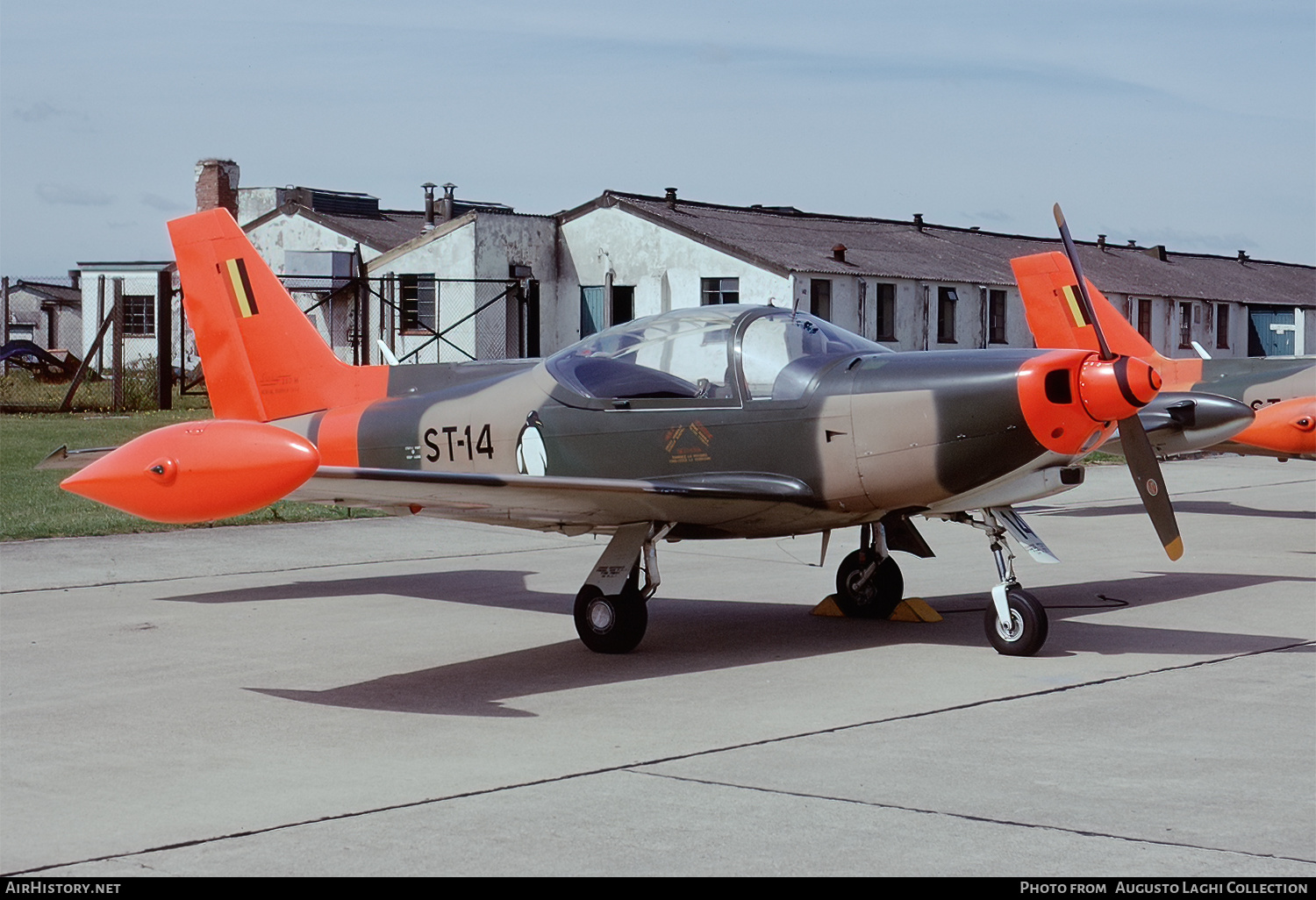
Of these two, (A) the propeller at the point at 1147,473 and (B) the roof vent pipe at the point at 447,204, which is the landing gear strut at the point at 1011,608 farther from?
(B) the roof vent pipe at the point at 447,204

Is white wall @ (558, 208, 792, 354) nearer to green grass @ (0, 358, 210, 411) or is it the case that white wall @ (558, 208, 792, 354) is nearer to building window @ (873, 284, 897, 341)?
building window @ (873, 284, 897, 341)

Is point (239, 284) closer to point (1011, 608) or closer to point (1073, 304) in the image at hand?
point (1011, 608)

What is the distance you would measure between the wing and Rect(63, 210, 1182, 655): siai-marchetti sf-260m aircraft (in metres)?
0.01

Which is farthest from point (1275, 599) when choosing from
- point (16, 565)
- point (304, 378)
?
point (16, 565)

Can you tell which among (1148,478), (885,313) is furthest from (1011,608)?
(885,313)

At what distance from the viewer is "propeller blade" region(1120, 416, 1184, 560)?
8.73 m

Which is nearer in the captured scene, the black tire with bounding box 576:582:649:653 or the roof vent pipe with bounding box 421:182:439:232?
the black tire with bounding box 576:582:649:653

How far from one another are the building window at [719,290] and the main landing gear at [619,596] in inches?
934

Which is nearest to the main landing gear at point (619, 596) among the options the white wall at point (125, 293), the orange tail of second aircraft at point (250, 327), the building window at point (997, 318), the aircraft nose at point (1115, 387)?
the aircraft nose at point (1115, 387)

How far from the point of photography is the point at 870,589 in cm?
985

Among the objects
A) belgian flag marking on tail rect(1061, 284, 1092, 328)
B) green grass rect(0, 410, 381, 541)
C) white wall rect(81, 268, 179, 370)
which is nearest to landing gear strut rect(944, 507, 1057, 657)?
green grass rect(0, 410, 381, 541)

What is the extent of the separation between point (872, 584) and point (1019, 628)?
154cm

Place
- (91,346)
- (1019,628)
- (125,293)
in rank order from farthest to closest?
(125,293)
(91,346)
(1019,628)

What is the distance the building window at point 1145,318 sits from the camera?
4400 centimetres
